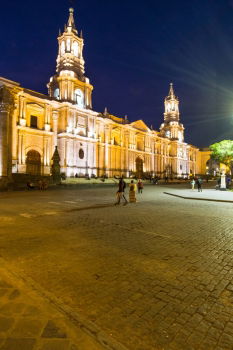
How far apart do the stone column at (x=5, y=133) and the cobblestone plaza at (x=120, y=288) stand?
869 inches

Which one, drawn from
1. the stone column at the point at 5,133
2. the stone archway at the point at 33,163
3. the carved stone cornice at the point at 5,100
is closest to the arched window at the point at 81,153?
the stone archway at the point at 33,163

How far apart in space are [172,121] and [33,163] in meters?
55.7

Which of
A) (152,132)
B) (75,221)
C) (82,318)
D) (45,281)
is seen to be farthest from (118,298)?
(152,132)

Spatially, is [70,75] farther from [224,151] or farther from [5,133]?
[224,151]

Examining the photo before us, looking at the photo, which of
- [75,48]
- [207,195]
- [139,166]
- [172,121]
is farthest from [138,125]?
[207,195]

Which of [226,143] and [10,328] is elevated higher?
[226,143]

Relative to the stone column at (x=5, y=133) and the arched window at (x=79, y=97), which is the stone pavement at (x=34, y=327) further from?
the arched window at (x=79, y=97)

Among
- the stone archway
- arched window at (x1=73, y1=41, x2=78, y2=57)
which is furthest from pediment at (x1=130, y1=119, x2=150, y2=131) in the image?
the stone archway

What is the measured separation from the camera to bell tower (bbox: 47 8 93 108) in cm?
4219

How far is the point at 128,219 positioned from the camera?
8609 mm

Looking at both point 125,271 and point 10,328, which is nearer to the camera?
point 10,328

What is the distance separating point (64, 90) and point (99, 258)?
42.9m

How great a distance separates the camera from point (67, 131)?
131 feet

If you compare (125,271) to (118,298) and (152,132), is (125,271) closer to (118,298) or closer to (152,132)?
(118,298)
